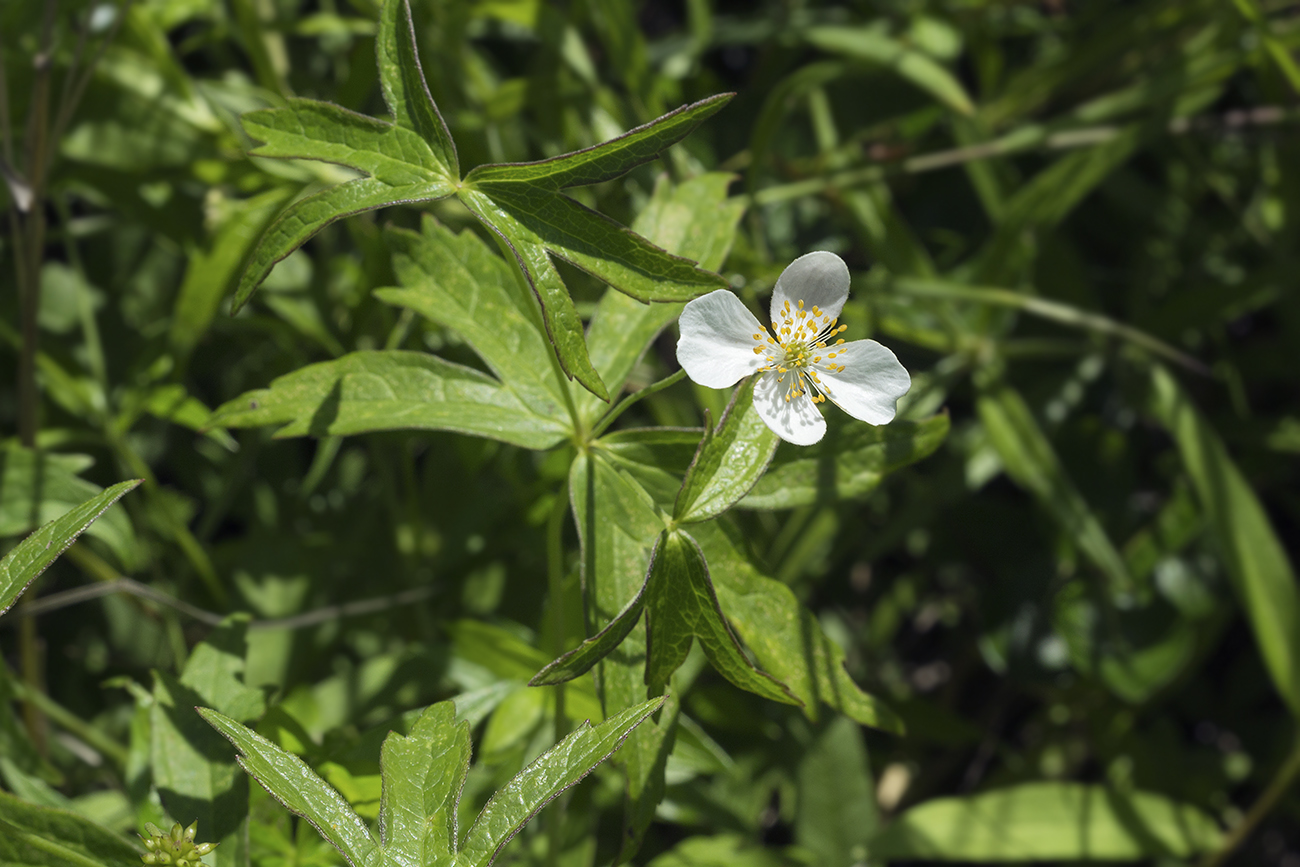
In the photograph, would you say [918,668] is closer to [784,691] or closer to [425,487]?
[425,487]

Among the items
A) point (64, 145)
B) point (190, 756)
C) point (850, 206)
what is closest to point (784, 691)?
point (190, 756)

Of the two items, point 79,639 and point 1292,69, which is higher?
point 1292,69

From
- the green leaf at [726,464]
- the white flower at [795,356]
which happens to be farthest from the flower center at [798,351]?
the green leaf at [726,464]

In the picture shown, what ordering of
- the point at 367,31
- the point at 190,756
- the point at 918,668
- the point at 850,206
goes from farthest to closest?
the point at 918,668 → the point at 850,206 → the point at 367,31 → the point at 190,756

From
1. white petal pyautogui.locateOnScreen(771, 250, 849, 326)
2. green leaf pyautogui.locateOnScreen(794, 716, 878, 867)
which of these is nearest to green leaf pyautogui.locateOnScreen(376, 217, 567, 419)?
white petal pyautogui.locateOnScreen(771, 250, 849, 326)

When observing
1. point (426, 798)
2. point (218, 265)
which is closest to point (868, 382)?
point (426, 798)

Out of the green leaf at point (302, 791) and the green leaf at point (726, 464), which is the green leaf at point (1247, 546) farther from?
the green leaf at point (302, 791)

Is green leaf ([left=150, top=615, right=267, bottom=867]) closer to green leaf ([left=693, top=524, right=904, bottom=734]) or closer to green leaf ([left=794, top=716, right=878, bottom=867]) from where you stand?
green leaf ([left=693, top=524, right=904, bottom=734])

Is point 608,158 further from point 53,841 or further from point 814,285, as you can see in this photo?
point 53,841
